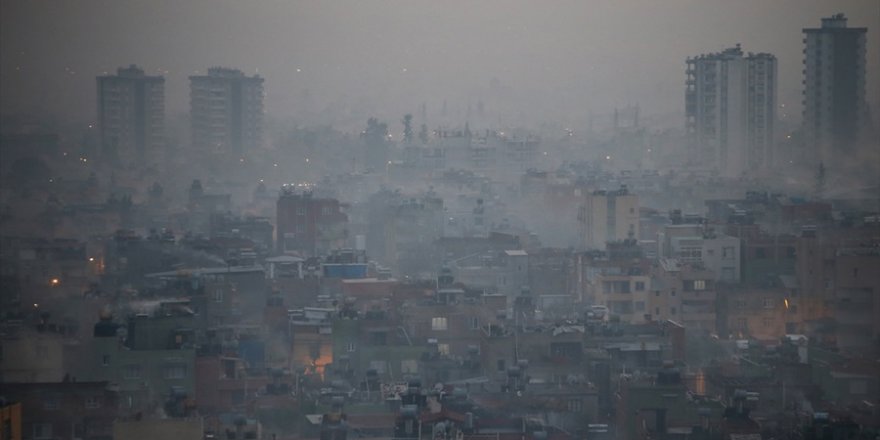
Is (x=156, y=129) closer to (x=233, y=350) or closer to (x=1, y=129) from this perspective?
(x=1, y=129)

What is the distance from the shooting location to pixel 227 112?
81.4 ft

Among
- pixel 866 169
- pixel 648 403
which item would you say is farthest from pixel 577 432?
pixel 866 169

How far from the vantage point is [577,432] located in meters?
7.46

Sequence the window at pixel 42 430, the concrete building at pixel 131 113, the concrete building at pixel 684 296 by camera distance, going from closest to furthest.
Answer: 1. the window at pixel 42 430
2. the concrete building at pixel 684 296
3. the concrete building at pixel 131 113

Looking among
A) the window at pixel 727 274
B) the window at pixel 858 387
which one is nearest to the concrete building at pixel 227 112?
the window at pixel 727 274

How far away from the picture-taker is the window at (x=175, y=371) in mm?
8227

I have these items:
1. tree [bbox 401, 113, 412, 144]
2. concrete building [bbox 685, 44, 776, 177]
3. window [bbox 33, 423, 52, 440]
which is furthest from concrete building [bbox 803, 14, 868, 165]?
window [bbox 33, 423, 52, 440]

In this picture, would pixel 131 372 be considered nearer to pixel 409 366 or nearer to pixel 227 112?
pixel 409 366

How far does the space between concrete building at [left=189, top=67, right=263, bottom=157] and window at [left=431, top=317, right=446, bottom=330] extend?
11365mm

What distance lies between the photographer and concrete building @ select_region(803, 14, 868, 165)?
61.5 ft

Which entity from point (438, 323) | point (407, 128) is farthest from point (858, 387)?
point (407, 128)

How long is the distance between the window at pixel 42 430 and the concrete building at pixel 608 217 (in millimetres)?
8635

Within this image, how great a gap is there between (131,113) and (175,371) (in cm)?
1337

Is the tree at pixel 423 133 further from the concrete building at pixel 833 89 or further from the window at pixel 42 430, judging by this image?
the window at pixel 42 430
